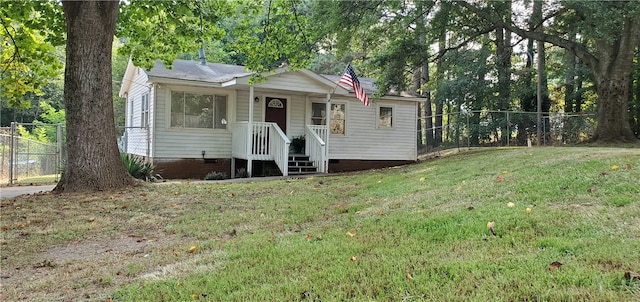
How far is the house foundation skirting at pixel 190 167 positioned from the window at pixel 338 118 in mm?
4187

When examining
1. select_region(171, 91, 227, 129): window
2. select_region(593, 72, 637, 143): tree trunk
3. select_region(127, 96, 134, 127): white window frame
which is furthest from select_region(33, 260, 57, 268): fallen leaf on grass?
select_region(593, 72, 637, 143): tree trunk

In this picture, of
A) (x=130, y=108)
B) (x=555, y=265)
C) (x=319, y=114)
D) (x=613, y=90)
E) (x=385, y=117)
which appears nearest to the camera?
(x=555, y=265)

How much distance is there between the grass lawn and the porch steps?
22.1 ft

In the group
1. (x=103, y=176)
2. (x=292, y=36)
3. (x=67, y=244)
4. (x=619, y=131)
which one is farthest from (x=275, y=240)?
(x=619, y=131)

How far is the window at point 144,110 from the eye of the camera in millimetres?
14370

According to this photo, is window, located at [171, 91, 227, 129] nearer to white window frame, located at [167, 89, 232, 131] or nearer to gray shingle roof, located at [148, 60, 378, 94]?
white window frame, located at [167, 89, 232, 131]

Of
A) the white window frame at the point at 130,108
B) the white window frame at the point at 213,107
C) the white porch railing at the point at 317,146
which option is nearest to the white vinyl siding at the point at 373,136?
the white porch railing at the point at 317,146

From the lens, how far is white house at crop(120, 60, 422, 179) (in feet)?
43.3

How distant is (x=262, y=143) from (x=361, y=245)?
995 centimetres

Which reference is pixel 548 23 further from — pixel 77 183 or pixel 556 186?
pixel 77 183

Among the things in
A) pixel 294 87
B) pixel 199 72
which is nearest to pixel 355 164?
pixel 294 87

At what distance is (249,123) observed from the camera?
1285 cm

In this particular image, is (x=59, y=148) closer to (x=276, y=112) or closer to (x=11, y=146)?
(x=11, y=146)

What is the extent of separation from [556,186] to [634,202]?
1.10 m
